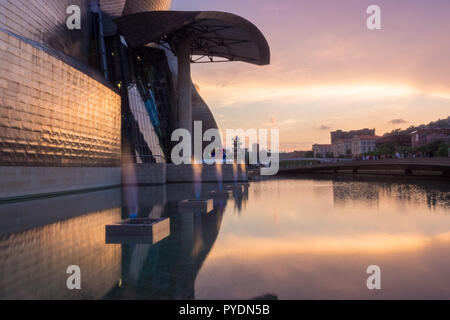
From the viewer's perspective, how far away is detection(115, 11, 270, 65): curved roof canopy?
30.5 metres

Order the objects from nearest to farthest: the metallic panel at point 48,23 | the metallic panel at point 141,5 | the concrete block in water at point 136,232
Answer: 1. the concrete block in water at point 136,232
2. the metallic panel at point 48,23
3. the metallic panel at point 141,5

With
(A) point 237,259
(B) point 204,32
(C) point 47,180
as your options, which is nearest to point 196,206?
(A) point 237,259

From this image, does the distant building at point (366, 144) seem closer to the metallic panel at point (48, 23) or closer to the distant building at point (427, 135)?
the distant building at point (427, 135)

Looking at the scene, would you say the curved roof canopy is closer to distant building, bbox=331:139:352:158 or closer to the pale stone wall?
the pale stone wall

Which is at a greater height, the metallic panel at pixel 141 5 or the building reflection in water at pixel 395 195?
the metallic panel at pixel 141 5

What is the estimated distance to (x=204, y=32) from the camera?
3444 centimetres

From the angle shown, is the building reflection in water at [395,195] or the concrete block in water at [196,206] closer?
the concrete block in water at [196,206]

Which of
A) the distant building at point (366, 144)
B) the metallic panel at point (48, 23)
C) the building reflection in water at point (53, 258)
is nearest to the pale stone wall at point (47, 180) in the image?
the building reflection in water at point (53, 258)

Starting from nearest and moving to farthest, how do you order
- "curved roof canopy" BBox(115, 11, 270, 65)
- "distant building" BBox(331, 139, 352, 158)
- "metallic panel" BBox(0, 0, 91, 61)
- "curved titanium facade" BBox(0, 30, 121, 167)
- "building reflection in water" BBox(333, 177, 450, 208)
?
"building reflection in water" BBox(333, 177, 450, 208) → "curved titanium facade" BBox(0, 30, 121, 167) → "metallic panel" BBox(0, 0, 91, 61) → "curved roof canopy" BBox(115, 11, 270, 65) → "distant building" BBox(331, 139, 352, 158)

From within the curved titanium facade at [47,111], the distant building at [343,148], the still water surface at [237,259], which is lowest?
the still water surface at [237,259]

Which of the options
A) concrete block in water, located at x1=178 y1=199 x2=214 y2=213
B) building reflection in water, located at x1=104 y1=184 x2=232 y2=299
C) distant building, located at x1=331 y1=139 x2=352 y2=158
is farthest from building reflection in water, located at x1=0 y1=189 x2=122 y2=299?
distant building, located at x1=331 y1=139 x2=352 y2=158

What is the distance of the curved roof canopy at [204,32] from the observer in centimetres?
3045

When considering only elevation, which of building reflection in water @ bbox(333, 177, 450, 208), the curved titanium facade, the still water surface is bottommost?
building reflection in water @ bbox(333, 177, 450, 208)
